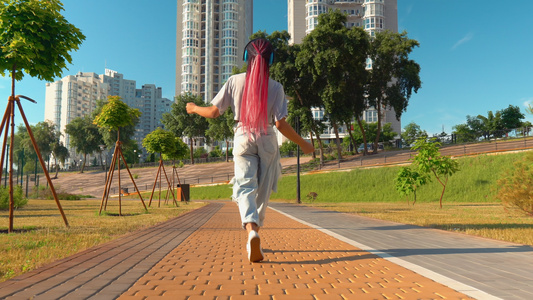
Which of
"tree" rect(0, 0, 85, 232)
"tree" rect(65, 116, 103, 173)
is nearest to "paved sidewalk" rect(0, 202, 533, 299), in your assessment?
"tree" rect(0, 0, 85, 232)

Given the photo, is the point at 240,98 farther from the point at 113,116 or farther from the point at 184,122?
the point at 184,122

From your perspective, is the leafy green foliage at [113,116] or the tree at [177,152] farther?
the tree at [177,152]

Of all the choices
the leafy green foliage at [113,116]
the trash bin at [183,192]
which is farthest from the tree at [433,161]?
the trash bin at [183,192]

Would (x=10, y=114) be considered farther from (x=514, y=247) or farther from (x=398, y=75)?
(x=398, y=75)

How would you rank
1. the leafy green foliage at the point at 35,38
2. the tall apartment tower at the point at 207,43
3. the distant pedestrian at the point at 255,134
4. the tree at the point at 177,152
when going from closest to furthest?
the distant pedestrian at the point at 255,134 < the leafy green foliage at the point at 35,38 < the tree at the point at 177,152 < the tall apartment tower at the point at 207,43

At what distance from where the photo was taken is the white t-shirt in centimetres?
421

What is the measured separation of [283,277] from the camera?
11.4ft

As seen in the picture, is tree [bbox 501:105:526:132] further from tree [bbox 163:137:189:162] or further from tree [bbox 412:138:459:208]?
tree [bbox 163:137:189:162]

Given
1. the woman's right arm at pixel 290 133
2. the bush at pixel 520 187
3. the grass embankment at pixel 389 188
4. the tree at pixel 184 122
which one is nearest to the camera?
the woman's right arm at pixel 290 133

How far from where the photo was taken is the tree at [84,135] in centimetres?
7706

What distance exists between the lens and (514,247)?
5383 millimetres

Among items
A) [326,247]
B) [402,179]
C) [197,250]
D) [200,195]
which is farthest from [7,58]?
[200,195]

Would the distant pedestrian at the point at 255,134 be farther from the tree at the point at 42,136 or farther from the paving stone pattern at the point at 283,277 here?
the tree at the point at 42,136

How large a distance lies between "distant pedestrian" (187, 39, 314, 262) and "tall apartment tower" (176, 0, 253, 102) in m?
110
